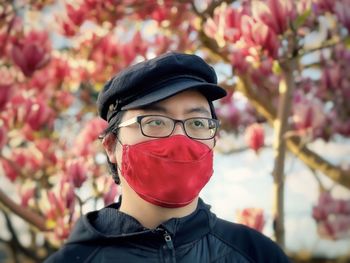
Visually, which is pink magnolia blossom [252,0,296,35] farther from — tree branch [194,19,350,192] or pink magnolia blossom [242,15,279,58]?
tree branch [194,19,350,192]

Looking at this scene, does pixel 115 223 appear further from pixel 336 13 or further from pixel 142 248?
pixel 336 13

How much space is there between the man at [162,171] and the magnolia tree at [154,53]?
755mm

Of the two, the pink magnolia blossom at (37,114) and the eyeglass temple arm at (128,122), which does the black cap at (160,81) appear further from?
the pink magnolia blossom at (37,114)

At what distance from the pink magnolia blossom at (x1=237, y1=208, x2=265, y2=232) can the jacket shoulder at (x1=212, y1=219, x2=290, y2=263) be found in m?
0.89

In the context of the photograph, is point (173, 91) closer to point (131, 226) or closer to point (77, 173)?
point (131, 226)

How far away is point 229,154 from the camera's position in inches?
143

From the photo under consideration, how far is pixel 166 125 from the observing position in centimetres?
142

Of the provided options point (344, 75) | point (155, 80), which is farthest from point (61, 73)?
point (155, 80)

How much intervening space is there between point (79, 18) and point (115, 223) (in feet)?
6.39

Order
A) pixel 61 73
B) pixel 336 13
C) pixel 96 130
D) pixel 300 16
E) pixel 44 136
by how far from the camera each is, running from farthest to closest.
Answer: pixel 61 73
pixel 44 136
pixel 96 130
pixel 336 13
pixel 300 16

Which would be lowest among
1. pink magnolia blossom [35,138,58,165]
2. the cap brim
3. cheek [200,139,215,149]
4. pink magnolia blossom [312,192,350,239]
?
pink magnolia blossom [312,192,350,239]


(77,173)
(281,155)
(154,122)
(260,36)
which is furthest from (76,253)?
(281,155)

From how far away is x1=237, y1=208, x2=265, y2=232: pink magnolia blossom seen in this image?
8.16ft

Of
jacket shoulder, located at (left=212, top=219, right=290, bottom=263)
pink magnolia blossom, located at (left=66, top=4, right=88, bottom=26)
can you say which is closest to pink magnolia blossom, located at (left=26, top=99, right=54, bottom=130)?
pink magnolia blossom, located at (left=66, top=4, right=88, bottom=26)
